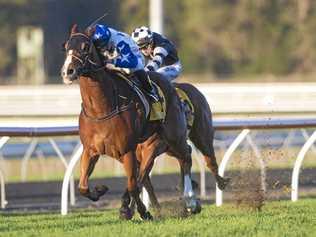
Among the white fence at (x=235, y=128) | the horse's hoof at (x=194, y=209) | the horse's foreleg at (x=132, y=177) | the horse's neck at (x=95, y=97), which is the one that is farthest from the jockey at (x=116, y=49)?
the white fence at (x=235, y=128)

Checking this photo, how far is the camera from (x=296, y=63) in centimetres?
4375

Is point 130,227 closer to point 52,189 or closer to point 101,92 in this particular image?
point 101,92

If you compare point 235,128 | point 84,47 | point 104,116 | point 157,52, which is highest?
point 84,47

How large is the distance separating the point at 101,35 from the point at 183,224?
1494mm

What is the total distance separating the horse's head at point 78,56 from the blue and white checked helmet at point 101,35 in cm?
7

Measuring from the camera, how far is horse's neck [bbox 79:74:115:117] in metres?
7.69

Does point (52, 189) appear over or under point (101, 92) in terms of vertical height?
under

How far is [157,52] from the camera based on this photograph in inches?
359

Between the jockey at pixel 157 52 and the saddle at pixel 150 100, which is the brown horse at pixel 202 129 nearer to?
the jockey at pixel 157 52

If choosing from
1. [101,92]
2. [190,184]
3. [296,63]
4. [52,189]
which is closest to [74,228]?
[101,92]

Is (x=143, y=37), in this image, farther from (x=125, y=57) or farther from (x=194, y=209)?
(x=194, y=209)

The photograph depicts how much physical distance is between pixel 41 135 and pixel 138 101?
2240 millimetres

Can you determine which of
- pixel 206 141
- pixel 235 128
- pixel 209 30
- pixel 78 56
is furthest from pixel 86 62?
pixel 209 30

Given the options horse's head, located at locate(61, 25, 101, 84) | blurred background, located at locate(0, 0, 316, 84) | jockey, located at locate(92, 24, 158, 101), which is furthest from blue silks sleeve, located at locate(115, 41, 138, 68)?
blurred background, located at locate(0, 0, 316, 84)
